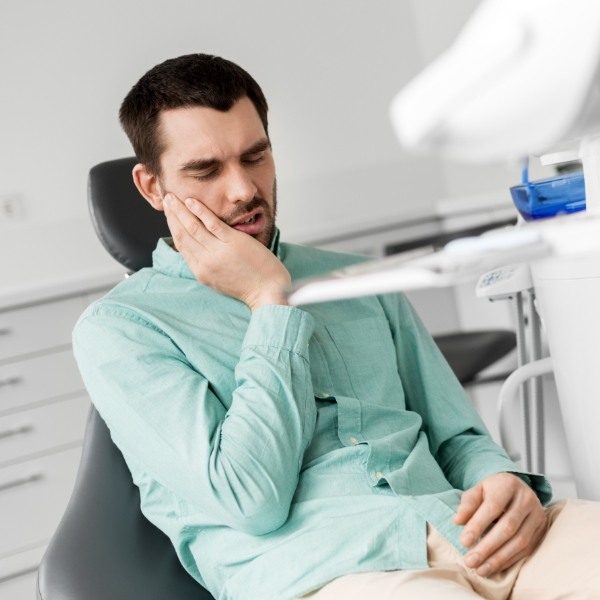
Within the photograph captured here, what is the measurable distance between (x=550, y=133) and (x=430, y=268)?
12cm

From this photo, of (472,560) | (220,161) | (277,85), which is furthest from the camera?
(277,85)

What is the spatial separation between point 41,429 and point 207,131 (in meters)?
1.77

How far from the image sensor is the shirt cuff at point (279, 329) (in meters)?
1.18

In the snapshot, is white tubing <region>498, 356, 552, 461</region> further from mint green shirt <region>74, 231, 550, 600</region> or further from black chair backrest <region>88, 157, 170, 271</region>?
black chair backrest <region>88, 157, 170, 271</region>

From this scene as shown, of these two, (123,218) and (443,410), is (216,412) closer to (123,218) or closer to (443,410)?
(443,410)

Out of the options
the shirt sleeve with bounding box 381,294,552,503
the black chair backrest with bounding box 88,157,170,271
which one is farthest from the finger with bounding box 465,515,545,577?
the black chair backrest with bounding box 88,157,170,271

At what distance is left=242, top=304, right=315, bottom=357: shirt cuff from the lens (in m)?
1.18

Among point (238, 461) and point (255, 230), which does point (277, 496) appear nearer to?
point (238, 461)

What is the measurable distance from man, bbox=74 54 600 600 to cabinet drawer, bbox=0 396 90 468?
156 cm

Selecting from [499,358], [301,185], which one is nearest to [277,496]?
[499,358]

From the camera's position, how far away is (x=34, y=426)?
285 cm

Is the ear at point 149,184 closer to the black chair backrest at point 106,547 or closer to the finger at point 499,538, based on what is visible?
the black chair backrest at point 106,547

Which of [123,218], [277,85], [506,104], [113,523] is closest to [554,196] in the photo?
[123,218]

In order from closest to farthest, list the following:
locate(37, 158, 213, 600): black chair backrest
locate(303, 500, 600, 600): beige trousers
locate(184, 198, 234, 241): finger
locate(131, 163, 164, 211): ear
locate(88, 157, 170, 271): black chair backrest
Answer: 1. locate(303, 500, 600, 600): beige trousers
2. locate(37, 158, 213, 600): black chair backrest
3. locate(184, 198, 234, 241): finger
4. locate(131, 163, 164, 211): ear
5. locate(88, 157, 170, 271): black chair backrest
